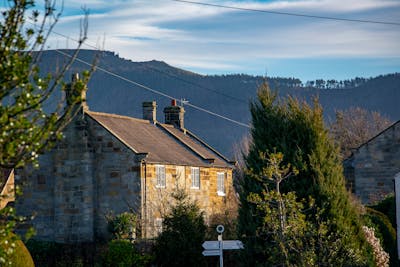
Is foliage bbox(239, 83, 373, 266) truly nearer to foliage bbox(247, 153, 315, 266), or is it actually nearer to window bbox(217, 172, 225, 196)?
foliage bbox(247, 153, 315, 266)

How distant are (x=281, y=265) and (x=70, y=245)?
744 inches

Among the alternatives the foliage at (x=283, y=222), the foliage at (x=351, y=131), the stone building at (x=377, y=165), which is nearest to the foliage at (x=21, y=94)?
the foliage at (x=283, y=222)

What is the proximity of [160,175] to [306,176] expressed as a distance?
18539 mm

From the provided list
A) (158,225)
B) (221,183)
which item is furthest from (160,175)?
(221,183)

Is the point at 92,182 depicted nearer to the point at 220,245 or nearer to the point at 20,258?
the point at 20,258

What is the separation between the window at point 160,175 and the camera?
42.2 m

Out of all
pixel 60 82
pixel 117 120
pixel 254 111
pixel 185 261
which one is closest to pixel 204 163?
pixel 117 120

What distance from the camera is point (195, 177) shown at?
46.1m

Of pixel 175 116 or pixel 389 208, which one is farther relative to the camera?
pixel 175 116

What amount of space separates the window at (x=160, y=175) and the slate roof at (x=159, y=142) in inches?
13.2

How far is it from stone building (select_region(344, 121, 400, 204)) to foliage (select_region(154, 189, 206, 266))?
801 inches

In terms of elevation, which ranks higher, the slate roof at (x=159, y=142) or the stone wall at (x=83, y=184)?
the slate roof at (x=159, y=142)

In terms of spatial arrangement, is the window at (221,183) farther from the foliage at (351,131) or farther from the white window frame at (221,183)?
the foliage at (351,131)

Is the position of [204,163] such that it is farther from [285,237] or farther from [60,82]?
[60,82]
